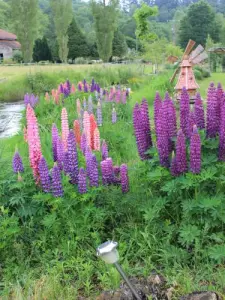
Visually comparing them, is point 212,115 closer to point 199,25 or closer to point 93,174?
point 93,174

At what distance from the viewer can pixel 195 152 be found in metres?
2.97

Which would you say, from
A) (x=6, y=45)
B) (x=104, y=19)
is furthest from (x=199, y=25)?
(x=104, y=19)

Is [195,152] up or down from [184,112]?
down

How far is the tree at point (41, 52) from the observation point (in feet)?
151

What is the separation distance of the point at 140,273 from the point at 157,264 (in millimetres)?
231

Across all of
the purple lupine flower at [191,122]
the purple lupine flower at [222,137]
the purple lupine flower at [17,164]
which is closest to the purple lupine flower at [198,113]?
the purple lupine flower at [191,122]

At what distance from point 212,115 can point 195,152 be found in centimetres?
47

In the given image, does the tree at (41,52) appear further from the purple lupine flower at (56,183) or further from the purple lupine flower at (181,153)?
the purple lupine flower at (181,153)

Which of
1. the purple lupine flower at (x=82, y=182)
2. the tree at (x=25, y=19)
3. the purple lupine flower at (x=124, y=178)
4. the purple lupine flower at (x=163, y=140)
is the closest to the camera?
the purple lupine flower at (x=163, y=140)

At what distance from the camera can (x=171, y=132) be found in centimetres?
336

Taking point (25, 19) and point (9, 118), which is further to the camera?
point (25, 19)

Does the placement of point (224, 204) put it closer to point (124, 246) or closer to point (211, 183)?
point (211, 183)

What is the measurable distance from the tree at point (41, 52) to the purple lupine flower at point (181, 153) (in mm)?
45262

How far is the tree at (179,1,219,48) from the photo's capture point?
Result: 64.2m
